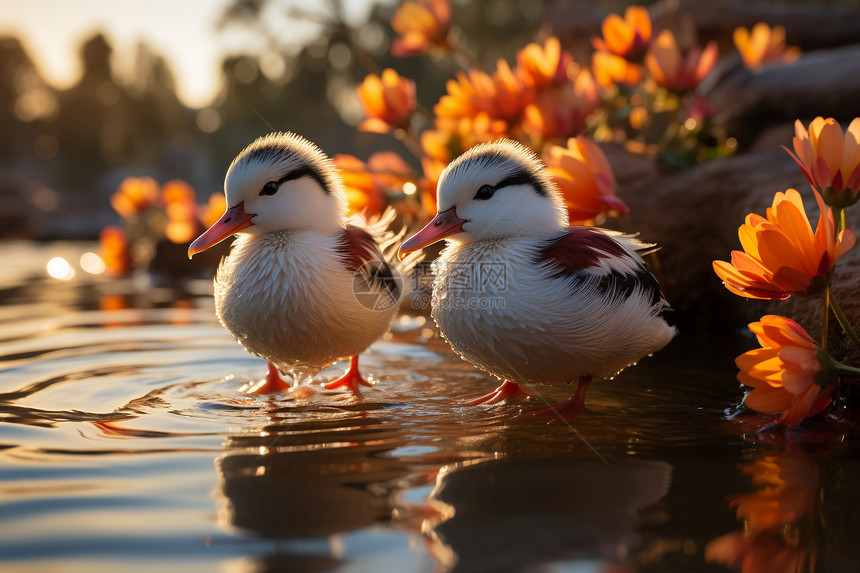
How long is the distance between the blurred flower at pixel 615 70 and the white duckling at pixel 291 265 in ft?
8.46

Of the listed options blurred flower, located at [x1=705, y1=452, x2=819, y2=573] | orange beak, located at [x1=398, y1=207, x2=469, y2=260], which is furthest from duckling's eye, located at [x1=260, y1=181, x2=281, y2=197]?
blurred flower, located at [x1=705, y1=452, x2=819, y2=573]

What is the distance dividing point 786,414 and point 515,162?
1.38 metres

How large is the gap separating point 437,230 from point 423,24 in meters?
2.94

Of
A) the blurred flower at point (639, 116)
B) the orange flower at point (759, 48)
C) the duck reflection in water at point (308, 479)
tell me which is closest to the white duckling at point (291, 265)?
the duck reflection in water at point (308, 479)

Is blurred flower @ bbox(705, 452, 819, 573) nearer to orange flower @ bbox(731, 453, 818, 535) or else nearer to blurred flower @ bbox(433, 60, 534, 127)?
orange flower @ bbox(731, 453, 818, 535)

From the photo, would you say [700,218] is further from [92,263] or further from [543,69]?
[92,263]

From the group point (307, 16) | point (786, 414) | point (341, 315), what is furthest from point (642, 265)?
point (307, 16)

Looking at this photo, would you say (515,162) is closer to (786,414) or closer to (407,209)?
(786,414)

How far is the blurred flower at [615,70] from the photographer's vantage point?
524cm

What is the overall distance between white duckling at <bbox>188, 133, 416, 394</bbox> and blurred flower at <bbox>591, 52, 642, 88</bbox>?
8.46ft

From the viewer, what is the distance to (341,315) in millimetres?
3387

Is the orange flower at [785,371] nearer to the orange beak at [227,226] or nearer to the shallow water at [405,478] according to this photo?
the shallow water at [405,478]

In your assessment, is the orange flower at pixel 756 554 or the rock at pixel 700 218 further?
the rock at pixel 700 218

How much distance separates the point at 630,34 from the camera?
5012 millimetres
